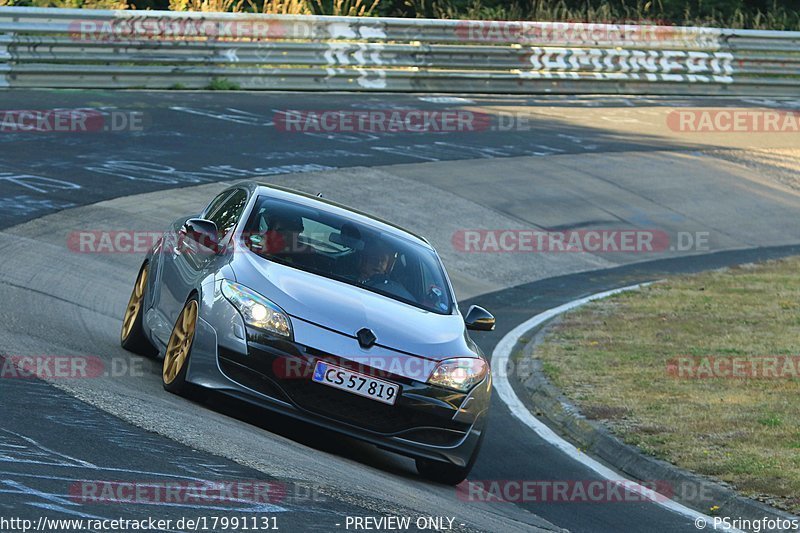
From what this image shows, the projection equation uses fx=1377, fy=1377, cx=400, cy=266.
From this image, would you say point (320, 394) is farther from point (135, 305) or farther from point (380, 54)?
point (380, 54)

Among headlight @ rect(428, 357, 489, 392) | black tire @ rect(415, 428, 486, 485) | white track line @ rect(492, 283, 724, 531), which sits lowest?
white track line @ rect(492, 283, 724, 531)

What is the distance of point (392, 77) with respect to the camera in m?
27.0

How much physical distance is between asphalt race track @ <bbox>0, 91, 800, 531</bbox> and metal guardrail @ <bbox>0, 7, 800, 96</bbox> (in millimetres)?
672

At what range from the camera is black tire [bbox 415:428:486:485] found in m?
8.60

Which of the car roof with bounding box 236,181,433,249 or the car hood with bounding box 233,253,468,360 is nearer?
the car hood with bounding box 233,253,468,360

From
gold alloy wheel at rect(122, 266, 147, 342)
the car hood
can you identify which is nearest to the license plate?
the car hood

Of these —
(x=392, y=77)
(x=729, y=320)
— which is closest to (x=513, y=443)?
(x=729, y=320)

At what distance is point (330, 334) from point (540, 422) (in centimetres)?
339

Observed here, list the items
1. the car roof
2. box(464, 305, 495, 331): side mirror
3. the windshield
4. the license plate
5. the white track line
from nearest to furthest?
the license plate, the white track line, the windshield, box(464, 305, 495, 331): side mirror, the car roof

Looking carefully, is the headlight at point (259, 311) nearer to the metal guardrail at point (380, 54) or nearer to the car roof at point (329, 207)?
the car roof at point (329, 207)

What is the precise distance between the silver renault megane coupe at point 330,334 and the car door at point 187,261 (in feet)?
0.07

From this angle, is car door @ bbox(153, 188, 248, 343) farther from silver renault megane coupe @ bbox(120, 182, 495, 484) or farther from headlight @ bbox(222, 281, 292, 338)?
headlight @ bbox(222, 281, 292, 338)

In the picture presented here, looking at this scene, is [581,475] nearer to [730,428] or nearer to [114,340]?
[730,428]

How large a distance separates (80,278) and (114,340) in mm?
2316
